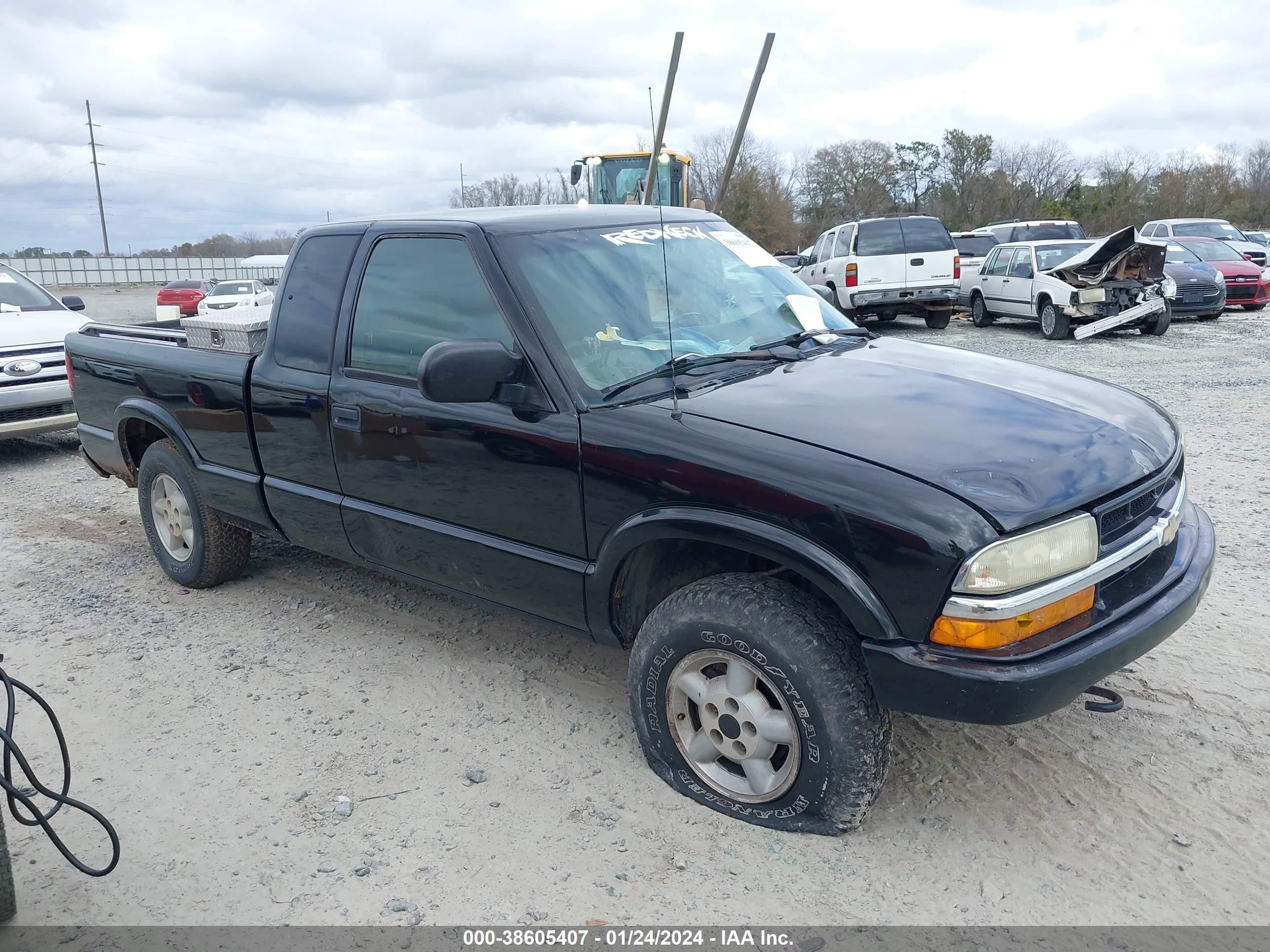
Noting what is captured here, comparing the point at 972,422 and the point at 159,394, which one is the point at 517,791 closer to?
the point at 972,422

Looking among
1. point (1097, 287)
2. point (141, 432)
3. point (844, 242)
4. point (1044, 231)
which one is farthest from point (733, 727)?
point (1044, 231)

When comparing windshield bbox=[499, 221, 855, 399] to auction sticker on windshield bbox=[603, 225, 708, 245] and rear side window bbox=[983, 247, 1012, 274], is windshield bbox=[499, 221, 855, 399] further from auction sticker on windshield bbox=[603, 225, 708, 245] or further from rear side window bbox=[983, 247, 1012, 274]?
rear side window bbox=[983, 247, 1012, 274]

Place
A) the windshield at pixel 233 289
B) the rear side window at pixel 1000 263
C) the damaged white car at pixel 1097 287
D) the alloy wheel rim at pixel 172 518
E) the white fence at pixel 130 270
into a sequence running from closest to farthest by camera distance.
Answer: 1. the alloy wheel rim at pixel 172 518
2. the damaged white car at pixel 1097 287
3. the rear side window at pixel 1000 263
4. the windshield at pixel 233 289
5. the white fence at pixel 130 270

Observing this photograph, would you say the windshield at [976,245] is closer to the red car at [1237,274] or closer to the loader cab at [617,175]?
the red car at [1237,274]

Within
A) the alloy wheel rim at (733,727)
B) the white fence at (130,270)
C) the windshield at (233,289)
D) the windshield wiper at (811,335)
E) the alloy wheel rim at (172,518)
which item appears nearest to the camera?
the alloy wheel rim at (733,727)

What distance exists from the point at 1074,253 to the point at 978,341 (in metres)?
2.62

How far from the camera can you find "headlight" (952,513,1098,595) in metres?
2.46

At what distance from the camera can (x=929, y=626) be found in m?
2.53

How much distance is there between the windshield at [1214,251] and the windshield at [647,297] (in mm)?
18060

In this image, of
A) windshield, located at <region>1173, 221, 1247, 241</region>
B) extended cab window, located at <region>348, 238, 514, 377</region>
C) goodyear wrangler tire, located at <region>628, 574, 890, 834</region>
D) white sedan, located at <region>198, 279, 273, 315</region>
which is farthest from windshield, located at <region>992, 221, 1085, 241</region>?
goodyear wrangler tire, located at <region>628, 574, 890, 834</region>

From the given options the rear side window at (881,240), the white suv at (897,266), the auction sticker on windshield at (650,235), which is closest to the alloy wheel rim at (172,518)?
the auction sticker on windshield at (650,235)

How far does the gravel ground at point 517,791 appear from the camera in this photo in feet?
8.88

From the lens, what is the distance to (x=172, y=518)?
5.19 m

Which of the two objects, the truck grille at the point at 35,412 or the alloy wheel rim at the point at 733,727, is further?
the truck grille at the point at 35,412
